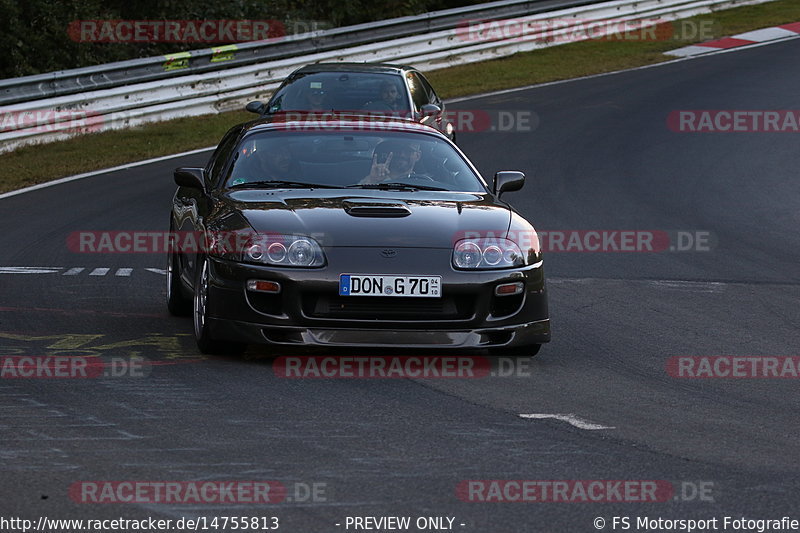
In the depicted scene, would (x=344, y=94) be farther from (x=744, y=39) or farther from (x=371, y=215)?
(x=744, y=39)

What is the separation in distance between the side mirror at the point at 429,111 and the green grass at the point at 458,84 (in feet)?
14.7

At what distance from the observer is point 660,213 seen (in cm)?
1452

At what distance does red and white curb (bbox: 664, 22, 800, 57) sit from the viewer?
28.1m

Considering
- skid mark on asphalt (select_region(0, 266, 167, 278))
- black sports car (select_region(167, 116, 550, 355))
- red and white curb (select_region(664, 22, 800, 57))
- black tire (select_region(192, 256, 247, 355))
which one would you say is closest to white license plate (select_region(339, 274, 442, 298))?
black sports car (select_region(167, 116, 550, 355))

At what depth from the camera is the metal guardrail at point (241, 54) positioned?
1952 centimetres

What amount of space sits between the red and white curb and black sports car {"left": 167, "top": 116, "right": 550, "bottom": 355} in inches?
804

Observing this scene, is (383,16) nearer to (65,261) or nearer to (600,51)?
(600,51)

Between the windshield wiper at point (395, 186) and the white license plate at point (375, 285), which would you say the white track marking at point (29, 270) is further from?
the white license plate at point (375, 285)

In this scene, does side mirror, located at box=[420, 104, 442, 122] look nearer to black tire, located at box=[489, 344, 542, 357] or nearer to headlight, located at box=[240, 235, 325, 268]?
black tire, located at box=[489, 344, 542, 357]

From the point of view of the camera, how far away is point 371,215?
793 centimetres

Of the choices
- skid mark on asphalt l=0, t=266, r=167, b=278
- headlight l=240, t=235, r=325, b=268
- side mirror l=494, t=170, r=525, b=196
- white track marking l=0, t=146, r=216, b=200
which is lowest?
white track marking l=0, t=146, r=216, b=200

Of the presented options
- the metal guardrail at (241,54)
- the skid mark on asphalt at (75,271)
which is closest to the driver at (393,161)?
the skid mark on asphalt at (75,271)

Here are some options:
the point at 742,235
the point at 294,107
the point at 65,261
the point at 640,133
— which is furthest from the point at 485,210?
the point at 640,133

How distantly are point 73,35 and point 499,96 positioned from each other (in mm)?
7802
